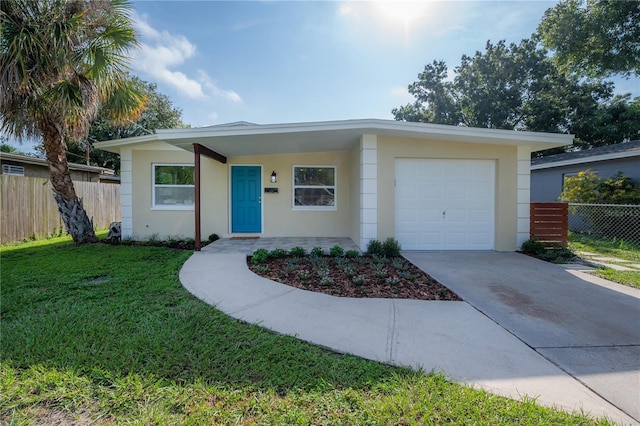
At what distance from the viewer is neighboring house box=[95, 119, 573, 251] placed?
659 cm

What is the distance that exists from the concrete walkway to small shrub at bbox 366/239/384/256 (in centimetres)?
259

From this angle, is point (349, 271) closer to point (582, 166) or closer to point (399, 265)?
point (399, 265)

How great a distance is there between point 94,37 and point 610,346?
971 centimetres

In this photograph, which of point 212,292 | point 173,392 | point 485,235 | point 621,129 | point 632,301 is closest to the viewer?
point 173,392

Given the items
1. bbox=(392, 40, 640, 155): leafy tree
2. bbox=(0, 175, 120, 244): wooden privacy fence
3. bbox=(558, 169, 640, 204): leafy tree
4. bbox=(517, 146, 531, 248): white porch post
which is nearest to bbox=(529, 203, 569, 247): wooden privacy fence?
bbox=(517, 146, 531, 248): white porch post

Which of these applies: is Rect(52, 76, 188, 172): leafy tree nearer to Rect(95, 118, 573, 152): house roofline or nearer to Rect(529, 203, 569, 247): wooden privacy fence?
Rect(95, 118, 573, 152): house roofline

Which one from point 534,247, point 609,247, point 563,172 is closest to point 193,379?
point 534,247

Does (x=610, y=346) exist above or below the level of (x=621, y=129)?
below

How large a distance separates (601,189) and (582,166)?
215 cm

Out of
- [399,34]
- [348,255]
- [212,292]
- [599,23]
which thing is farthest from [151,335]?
[599,23]

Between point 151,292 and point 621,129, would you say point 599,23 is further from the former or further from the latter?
point 151,292

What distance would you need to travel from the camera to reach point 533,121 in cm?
2020

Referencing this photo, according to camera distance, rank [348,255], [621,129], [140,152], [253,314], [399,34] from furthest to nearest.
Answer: [621,129] → [140,152] → [399,34] → [348,255] → [253,314]

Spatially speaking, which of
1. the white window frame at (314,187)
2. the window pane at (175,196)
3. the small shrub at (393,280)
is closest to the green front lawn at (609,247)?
the small shrub at (393,280)
